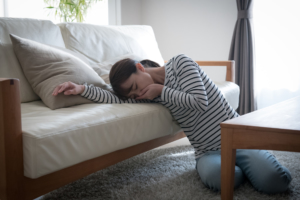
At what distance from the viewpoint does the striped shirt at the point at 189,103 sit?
4.38 ft

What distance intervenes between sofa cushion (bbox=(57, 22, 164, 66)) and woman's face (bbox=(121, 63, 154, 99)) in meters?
0.55

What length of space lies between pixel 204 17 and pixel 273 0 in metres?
0.75

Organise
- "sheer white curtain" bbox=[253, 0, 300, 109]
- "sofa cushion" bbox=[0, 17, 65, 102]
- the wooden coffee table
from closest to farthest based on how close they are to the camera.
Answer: the wooden coffee table
"sofa cushion" bbox=[0, 17, 65, 102]
"sheer white curtain" bbox=[253, 0, 300, 109]

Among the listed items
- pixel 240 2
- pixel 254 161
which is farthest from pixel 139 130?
pixel 240 2

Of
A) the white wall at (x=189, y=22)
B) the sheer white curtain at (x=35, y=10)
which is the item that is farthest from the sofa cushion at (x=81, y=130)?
the white wall at (x=189, y=22)

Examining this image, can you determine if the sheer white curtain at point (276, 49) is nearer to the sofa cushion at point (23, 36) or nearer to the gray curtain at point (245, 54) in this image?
the gray curtain at point (245, 54)

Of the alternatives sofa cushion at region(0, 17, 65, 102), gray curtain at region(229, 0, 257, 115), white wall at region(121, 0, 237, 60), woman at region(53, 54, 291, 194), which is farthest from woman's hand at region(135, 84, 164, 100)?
white wall at region(121, 0, 237, 60)

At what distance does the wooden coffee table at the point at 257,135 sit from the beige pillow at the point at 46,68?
27.9 inches

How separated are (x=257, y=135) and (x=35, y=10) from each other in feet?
8.33

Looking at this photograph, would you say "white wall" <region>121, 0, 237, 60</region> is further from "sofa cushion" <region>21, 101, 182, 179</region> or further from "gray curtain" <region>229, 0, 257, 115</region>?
"sofa cushion" <region>21, 101, 182, 179</region>

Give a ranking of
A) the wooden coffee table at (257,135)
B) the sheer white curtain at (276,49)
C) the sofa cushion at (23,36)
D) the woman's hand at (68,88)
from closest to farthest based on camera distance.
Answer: the wooden coffee table at (257,135) → the woman's hand at (68,88) → the sofa cushion at (23,36) → the sheer white curtain at (276,49)

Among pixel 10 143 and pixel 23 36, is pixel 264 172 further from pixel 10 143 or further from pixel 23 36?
pixel 23 36

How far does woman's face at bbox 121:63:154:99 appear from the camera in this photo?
1.36m

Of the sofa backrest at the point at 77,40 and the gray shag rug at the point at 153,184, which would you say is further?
the sofa backrest at the point at 77,40
